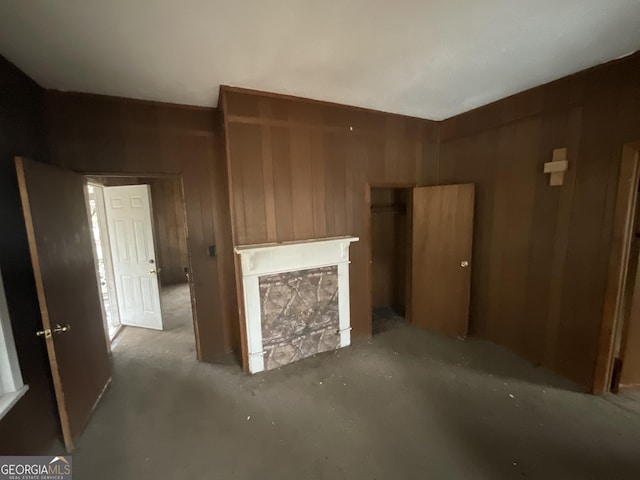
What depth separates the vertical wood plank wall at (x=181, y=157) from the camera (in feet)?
7.35

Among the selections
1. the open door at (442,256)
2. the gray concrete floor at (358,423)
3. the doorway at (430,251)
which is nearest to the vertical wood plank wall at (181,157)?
the gray concrete floor at (358,423)

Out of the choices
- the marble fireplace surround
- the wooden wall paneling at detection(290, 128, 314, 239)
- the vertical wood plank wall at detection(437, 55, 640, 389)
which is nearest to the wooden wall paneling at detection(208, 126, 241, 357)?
the marble fireplace surround

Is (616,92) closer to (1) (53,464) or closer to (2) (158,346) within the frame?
(1) (53,464)

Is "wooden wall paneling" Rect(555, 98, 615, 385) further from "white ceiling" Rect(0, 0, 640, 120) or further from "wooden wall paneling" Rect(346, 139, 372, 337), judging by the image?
"wooden wall paneling" Rect(346, 139, 372, 337)

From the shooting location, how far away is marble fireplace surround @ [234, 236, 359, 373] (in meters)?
2.35

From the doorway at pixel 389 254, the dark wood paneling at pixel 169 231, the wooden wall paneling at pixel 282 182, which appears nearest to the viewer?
the wooden wall paneling at pixel 282 182

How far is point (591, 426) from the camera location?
183 cm

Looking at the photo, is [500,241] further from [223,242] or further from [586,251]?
[223,242]

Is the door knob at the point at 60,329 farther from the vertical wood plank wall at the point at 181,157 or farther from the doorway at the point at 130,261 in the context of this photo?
the doorway at the point at 130,261

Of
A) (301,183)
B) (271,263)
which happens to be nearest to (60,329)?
(271,263)

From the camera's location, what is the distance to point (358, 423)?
6.23 feet

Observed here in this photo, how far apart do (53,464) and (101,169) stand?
2166 millimetres

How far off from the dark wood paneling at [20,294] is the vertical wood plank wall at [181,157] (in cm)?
36

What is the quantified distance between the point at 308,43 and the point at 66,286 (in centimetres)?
234
